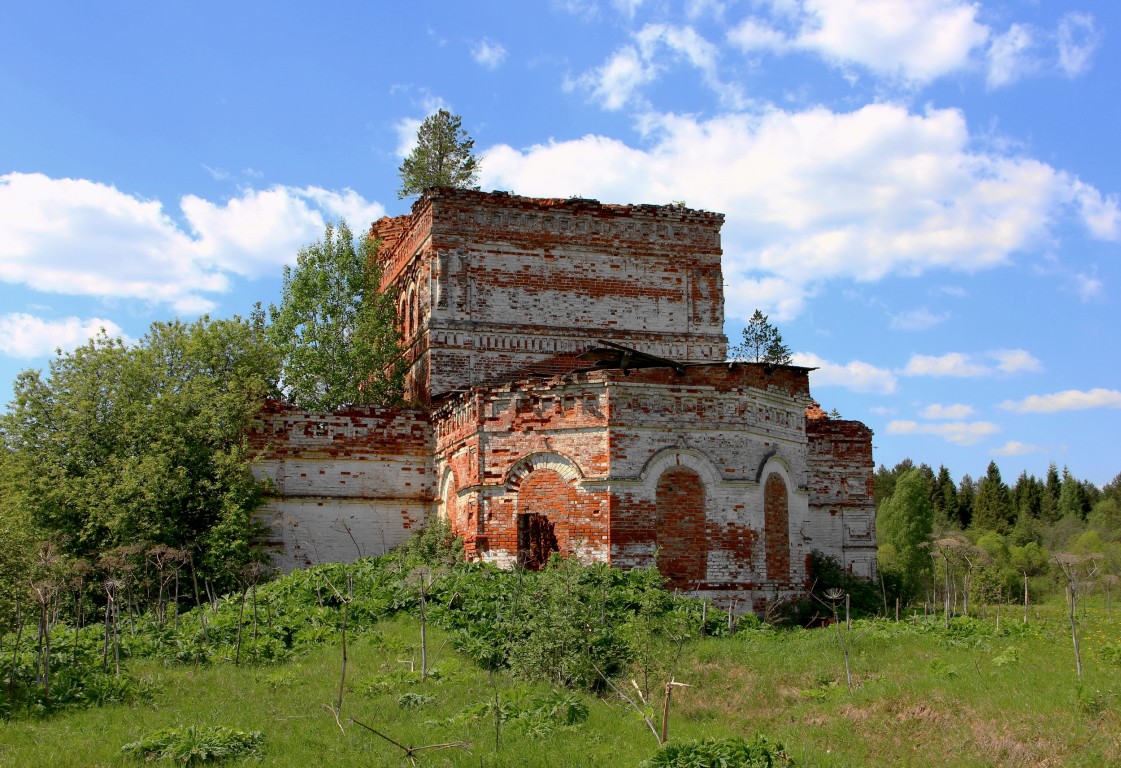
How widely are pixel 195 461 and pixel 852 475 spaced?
1459 cm

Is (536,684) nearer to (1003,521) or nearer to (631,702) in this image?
(631,702)

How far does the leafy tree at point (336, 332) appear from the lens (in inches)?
993

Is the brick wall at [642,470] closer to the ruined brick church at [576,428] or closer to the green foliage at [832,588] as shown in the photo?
the ruined brick church at [576,428]

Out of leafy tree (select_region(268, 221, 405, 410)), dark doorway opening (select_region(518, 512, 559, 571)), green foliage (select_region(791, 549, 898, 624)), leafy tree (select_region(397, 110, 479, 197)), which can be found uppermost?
leafy tree (select_region(397, 110, 479, 197))

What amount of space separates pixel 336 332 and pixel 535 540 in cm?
1056

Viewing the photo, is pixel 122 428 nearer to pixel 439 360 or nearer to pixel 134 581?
pixel 134 581

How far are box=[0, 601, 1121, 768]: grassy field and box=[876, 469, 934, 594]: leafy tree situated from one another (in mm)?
23674

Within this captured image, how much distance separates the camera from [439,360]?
75.5 ft

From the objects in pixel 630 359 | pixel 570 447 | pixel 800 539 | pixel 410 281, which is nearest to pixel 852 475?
pixel 800 539

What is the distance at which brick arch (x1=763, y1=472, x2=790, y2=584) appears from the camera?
18.3 meters

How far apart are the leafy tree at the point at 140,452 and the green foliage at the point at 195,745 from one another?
9.06 metres

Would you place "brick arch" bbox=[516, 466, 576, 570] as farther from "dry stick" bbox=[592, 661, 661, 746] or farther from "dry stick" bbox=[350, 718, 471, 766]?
"dry stick" bbox=[350, 718, 471, 766]

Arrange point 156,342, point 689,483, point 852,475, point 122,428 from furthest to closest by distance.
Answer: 1. point 852,475
2. point 156,342
3. point 122,428
4. point 689,483

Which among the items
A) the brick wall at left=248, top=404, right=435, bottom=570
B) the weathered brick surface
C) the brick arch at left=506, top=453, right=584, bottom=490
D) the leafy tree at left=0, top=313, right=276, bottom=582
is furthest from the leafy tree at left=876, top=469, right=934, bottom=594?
the leafy tree at left=0, top=313, right=276, bottom=582
